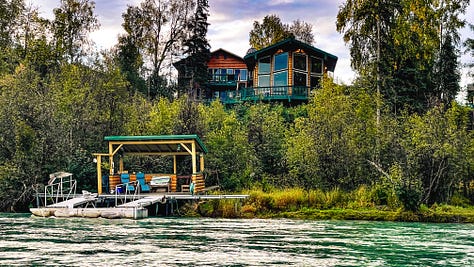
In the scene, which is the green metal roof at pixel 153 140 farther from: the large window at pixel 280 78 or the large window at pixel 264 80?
the large window at pixel 264 80

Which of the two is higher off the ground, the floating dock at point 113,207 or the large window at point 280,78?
the large window at point 280,78

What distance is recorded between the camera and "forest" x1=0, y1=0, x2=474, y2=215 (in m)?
23.3

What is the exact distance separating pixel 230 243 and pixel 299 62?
28566 mm

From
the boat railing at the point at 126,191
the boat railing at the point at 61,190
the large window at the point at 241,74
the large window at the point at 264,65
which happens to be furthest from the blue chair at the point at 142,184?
the large window at the point at 241,74

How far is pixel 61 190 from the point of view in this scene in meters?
23.0

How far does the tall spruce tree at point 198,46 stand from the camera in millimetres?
47781

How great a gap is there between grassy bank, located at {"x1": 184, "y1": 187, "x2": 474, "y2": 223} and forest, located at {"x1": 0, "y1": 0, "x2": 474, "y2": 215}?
0.40 metres

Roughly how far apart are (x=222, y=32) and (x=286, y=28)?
8.00m

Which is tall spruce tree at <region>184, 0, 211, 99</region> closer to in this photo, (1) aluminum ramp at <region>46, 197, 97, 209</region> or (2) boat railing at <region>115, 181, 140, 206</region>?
(2) boat railing at <region>115, 181, 140, 206</region>

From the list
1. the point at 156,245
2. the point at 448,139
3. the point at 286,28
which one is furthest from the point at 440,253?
the point at 286,28

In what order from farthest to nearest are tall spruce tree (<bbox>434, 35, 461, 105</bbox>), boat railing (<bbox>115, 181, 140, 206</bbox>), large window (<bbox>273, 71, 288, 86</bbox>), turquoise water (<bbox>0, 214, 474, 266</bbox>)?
1. large window (<bbox>273, 71, 288, 86</bbox>)
2. tall spruce tree (<bbox>434, 35, 461, 105</bbox>)
3. boat railing (<bbox>115, 181, 140, 206</bbox>)
4. turquoise water (<bbox>0, 214, 474, 266</bbox>)

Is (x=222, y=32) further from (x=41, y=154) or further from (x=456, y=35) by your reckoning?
(x=41, y=154)

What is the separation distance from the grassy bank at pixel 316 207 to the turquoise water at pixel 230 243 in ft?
3.87

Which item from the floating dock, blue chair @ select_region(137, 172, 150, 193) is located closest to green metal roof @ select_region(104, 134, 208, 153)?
blue chair @ select_region(137, 172, 150, 193)
